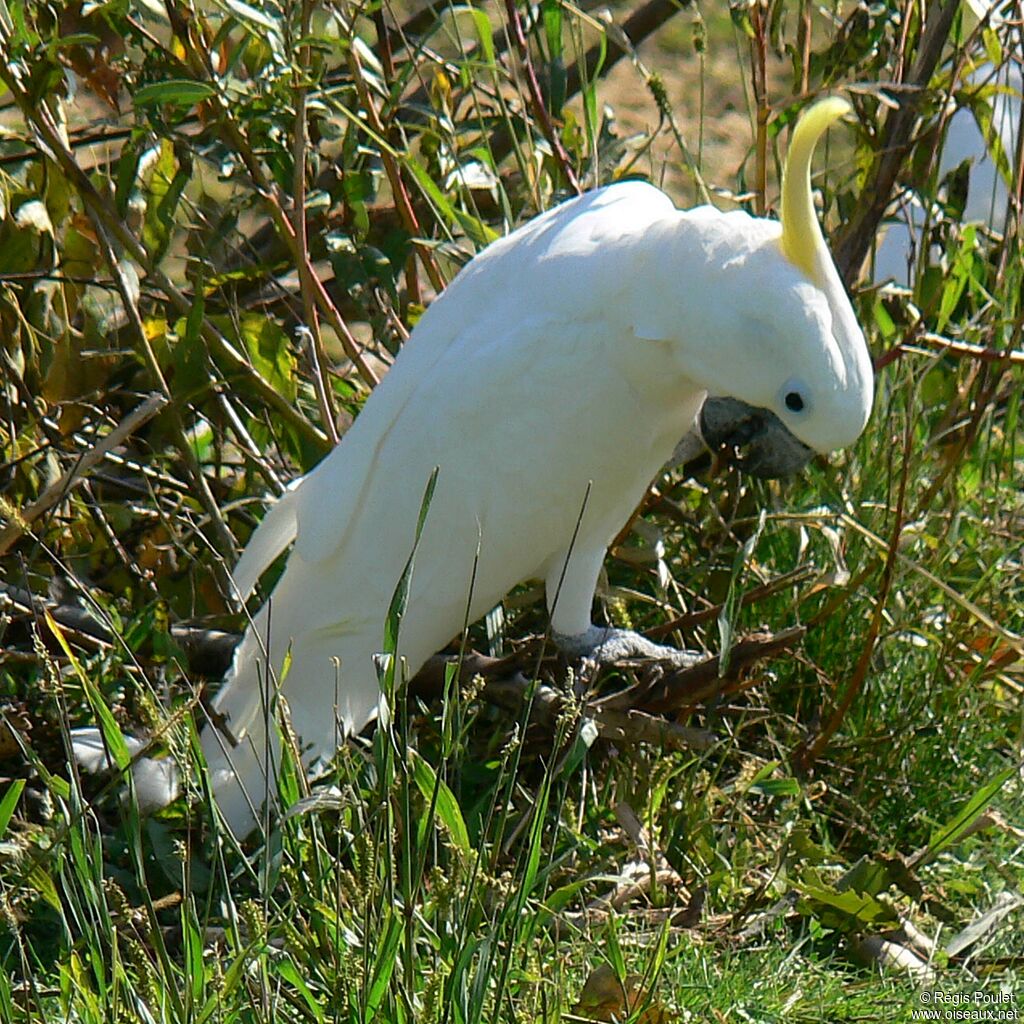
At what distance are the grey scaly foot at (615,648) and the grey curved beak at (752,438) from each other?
319mm

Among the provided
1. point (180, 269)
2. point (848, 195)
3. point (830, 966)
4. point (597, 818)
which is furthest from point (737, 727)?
point (180, 269)

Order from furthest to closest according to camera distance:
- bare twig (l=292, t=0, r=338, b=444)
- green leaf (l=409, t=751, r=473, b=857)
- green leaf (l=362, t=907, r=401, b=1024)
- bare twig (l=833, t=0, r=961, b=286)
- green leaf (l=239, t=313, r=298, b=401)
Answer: green leaf (l=239, t=313, r=298, b=401), bare twig (l=833, t=0, r=961, b=286), bare twig (l=292, t=0, r=338, b=444), green leaf (l=409, t=751, r=473, b=857), green leaf (l=362, t=907, r=401, b=1024)

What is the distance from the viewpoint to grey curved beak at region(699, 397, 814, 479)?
185 cm

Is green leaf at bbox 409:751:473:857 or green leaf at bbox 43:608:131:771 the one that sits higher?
green leaf at bbox 43:608:131:771

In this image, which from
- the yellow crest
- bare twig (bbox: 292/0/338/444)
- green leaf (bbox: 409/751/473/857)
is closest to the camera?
green leaf (bbox: 409/751/473/857)

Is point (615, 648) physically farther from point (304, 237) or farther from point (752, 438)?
point (304, 237)

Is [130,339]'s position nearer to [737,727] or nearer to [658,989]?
[737,727]

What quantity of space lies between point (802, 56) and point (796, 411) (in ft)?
2.48

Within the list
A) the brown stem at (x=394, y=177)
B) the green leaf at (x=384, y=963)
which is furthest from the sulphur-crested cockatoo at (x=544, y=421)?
the green leaf at (x=384, y=963)

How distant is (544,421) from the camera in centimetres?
191

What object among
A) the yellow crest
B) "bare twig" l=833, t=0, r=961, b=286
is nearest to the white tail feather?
the yellow crest

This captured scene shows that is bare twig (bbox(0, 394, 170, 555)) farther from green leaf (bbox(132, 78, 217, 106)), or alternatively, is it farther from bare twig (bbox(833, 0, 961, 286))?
bare twig (bbox(833, 0, 961, 286))

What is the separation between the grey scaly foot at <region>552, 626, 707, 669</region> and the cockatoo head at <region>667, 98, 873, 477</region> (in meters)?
0.41

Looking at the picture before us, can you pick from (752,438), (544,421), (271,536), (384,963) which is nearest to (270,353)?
(271,536)
